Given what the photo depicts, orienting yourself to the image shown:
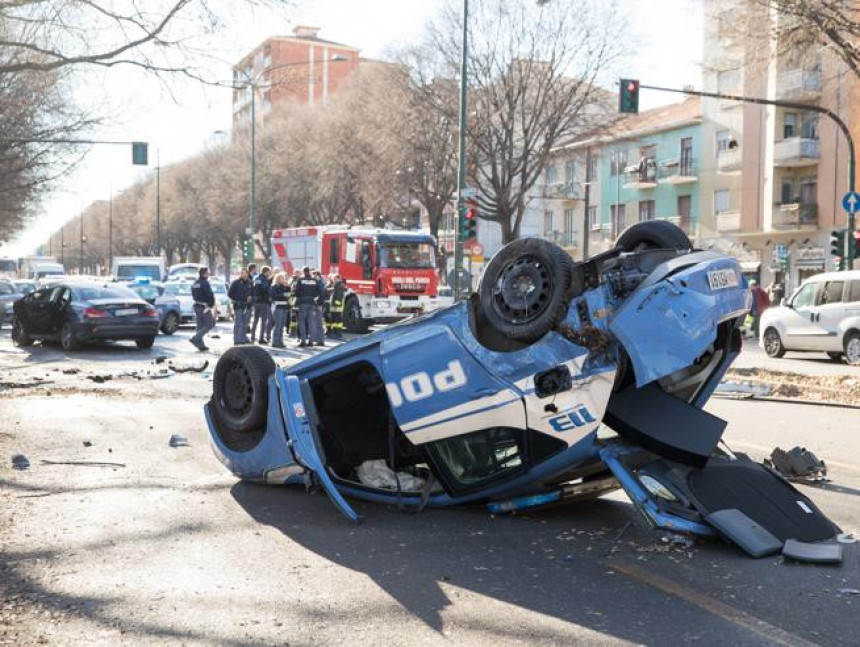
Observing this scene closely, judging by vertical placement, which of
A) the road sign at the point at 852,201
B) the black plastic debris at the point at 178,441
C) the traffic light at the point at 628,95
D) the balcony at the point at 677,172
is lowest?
the black plastic debris at the point at 178,441

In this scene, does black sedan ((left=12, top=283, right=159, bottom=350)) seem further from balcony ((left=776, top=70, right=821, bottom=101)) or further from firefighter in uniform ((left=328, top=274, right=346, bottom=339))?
balcony ((left=776, top=70, right=821, bottom=101))

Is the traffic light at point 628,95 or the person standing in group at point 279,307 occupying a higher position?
the traffic light at point 628,95

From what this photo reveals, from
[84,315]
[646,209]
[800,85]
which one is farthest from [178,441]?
[646,209]

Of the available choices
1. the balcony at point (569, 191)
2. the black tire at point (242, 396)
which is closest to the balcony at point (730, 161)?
the balcony at point (569, 191)

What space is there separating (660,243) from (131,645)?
375cm

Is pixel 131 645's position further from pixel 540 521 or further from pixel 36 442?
pixel 36 442

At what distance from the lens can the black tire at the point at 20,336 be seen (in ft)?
66.4

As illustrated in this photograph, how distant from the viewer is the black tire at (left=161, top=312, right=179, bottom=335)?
25.0m

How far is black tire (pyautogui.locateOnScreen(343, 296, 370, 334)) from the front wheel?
12.1 m

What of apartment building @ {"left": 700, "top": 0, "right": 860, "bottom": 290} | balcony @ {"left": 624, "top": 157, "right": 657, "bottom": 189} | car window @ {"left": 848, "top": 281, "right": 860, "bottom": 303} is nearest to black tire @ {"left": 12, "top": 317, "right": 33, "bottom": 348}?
car window @ {"left": 848, "top": 281, "right": 860, "bottom": 303}

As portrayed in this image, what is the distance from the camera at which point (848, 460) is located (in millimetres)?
7793

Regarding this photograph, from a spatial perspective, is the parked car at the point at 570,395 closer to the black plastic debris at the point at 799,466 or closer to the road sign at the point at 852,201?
the black plastic debris at the point at 799,466

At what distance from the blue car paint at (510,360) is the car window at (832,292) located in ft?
47.6

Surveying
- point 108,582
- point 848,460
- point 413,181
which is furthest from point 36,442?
point 413,181
